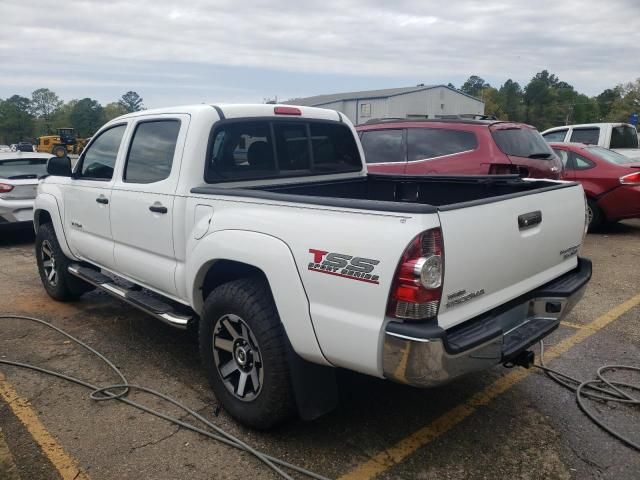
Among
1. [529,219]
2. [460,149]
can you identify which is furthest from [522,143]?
[529,219]

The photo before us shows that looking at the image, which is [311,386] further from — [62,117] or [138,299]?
[62,117]

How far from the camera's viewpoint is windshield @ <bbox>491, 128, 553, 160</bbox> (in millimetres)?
7479

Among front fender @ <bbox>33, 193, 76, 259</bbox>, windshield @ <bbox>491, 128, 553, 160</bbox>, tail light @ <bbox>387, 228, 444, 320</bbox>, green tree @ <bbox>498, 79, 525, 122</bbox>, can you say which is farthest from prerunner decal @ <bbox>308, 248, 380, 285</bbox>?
green tree @ <bbox>498, 79, 525, 122</bbox>

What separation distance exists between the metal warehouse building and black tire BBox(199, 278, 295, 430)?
1559 inches

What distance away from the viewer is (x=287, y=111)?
4.20 m

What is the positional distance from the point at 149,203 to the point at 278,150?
1.01 metres

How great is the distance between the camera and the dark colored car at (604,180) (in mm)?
9102

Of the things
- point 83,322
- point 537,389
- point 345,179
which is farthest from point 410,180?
point 83,322

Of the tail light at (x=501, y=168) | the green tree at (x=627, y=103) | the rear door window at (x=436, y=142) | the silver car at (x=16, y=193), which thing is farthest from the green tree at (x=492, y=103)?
the silver car at (x=16, y=193)

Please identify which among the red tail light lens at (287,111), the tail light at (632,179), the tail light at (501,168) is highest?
the red tail light lens at (287,111)

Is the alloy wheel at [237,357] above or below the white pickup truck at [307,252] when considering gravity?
below

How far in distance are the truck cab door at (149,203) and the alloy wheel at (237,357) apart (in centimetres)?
65

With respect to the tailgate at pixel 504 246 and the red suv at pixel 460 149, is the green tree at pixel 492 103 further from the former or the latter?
the tailgate at pixel 504 246

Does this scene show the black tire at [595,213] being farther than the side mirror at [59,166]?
Yes
